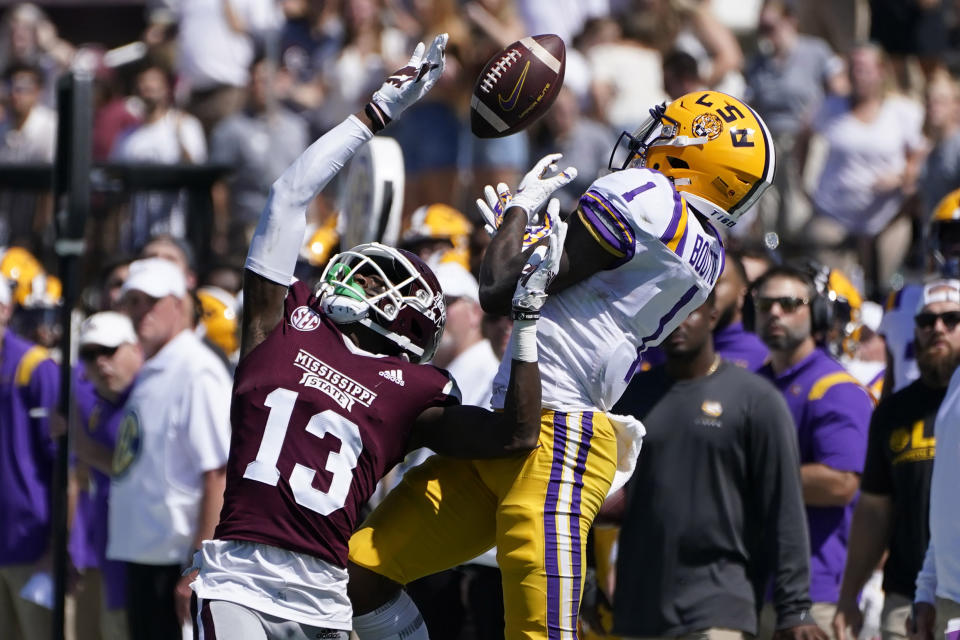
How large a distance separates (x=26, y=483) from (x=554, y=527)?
179 inches

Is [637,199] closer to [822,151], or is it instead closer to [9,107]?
[822,151]

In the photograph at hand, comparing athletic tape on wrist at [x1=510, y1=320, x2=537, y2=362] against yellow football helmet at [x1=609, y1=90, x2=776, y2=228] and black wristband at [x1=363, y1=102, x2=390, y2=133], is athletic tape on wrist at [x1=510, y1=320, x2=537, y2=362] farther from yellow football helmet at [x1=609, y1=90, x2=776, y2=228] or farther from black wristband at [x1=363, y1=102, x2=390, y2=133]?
black wristband at [x1=363, y1=102, x2=390, y2=133]

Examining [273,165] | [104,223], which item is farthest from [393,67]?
[104,223]

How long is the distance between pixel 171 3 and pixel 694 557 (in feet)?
38.3

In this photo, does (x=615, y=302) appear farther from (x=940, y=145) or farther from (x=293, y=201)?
(x=940, y=145)

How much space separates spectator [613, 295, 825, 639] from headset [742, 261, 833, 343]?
875mm

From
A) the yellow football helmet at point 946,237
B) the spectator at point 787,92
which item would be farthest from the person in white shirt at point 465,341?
the spectator at point 787,92

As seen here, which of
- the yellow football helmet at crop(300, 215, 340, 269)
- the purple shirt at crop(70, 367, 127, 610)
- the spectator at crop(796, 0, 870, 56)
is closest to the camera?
the purple shirt at crop(70, 367, 127, 610)

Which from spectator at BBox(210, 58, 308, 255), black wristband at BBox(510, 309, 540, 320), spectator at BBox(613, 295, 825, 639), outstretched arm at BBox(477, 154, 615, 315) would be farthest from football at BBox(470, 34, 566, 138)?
spectator at BBox(210, 58, 308, 255)

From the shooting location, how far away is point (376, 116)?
5.56 meters

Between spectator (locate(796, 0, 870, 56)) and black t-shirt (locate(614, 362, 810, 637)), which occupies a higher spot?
spectator (locate(796, 0, 870, 56))

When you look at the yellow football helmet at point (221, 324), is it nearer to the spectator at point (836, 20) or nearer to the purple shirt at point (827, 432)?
the purple shirt at point (827, 432)

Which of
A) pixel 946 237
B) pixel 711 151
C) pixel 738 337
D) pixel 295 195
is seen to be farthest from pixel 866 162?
pixel 295 195

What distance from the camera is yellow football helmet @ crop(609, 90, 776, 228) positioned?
5.52 meters
